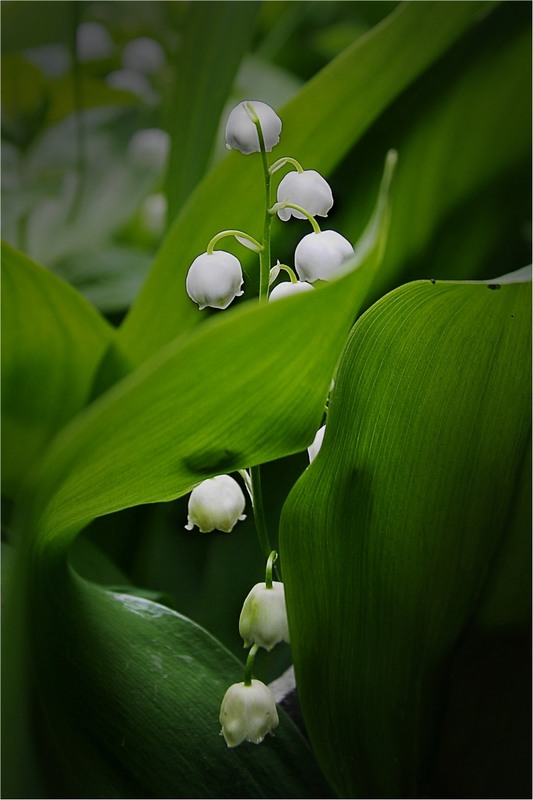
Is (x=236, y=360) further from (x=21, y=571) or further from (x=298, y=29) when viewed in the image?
(x=298, y=29)

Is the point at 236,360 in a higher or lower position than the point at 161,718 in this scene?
higher

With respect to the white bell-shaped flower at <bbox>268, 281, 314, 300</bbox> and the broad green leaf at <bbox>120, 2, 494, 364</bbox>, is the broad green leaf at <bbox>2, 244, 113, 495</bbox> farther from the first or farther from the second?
the white bell-shaped flower at <bbox>268, 281, 314, 300</bbox>

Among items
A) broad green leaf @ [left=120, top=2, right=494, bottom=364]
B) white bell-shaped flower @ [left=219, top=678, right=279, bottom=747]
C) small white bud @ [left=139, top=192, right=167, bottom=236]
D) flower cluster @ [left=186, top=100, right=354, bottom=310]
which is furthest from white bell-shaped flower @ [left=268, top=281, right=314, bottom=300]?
small white bud @ [left=139, top=192, right=167, bottom=236]

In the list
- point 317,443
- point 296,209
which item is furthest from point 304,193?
point 317,443

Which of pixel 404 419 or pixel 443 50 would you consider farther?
pixel 443 50

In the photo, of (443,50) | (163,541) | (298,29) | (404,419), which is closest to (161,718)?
(163,541)

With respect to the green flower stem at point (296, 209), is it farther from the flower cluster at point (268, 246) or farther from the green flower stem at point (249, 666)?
the green flower stem at point (249, 666)
